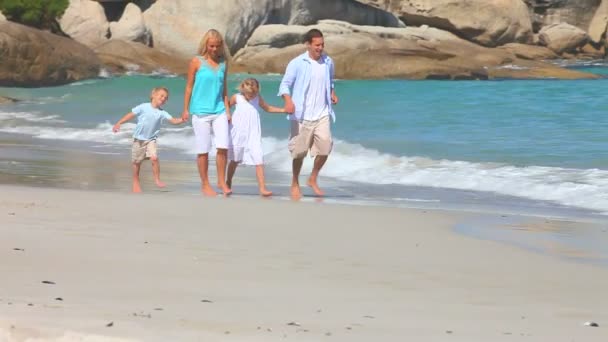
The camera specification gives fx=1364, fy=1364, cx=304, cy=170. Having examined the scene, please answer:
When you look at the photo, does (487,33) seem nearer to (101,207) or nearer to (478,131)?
(478,131)

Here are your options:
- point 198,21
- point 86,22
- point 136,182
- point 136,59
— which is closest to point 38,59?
point 136,59

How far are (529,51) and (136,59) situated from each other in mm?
18361

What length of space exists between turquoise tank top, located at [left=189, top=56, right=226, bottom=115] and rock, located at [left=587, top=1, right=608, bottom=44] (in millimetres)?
54697

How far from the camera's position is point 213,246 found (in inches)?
307

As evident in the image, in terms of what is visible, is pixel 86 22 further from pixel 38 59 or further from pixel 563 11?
pixel 563 11

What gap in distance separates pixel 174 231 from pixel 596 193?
550 centimetres

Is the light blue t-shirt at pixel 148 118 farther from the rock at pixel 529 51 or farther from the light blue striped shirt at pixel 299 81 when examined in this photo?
the rock at pixel 529 51

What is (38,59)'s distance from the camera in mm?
38750

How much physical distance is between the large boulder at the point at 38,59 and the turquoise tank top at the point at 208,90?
26324 mm

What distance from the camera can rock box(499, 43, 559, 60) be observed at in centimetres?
5526

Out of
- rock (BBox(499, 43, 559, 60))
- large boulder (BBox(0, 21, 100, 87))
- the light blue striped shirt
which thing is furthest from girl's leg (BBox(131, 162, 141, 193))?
rock (BBox(499, 43, 559, 60))

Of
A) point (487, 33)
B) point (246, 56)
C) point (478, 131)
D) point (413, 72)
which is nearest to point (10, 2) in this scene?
point (246, 56)

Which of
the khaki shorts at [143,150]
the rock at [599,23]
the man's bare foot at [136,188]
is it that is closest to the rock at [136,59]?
the rock at [599,23]

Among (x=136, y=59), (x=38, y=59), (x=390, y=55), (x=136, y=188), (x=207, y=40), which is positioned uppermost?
(x=207, y=40)
